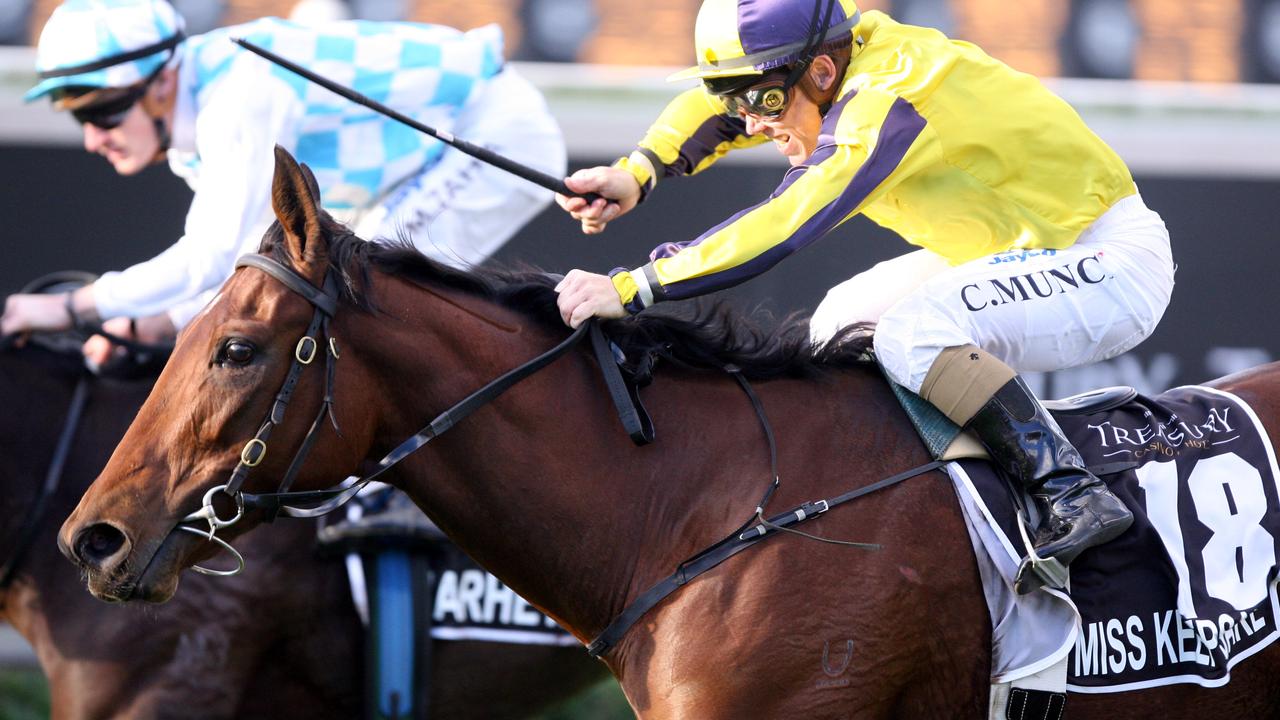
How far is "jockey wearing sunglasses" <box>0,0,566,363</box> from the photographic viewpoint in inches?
140

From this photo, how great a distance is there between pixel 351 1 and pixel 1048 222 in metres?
3.59

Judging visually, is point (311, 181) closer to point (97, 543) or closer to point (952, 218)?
point (97, 543)

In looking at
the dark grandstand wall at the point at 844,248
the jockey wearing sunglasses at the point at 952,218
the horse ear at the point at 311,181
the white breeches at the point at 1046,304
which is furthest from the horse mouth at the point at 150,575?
the dark grandstand wall at the point at 844,248

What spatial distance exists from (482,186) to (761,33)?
1891mm

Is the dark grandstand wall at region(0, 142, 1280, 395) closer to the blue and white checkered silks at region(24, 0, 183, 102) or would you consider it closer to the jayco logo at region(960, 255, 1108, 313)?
the blue and white checkered silks at region(24, 0, 183, 102)

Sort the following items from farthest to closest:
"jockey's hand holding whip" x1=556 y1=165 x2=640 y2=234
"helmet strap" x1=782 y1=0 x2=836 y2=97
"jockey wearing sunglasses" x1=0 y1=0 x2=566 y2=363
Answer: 1. "jockey wearing sunglasses" x1=0 y1=0 x2=566 y2=363
2. "jockey's hand holding whip" x1=556 y1=165 x2=640 y2=234
3. "helmet strap" x1=782 y1=0 x2=836 y2=97

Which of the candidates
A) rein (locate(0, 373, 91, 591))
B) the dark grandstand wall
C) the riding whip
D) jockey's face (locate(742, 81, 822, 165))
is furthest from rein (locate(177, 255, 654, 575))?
the dark grandstand wall

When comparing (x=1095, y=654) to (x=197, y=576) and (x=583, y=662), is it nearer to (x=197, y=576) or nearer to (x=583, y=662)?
(x=583, y=662)

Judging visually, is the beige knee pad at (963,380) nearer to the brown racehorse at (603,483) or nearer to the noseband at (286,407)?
the brown racehorse at (603,483)

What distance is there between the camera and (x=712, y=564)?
2.38 meters

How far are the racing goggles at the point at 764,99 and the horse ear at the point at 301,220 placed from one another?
2.72 feet

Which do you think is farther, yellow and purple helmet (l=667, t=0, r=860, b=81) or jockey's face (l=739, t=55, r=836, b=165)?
jockey's face (l=739, t=55, r=836, b=165)

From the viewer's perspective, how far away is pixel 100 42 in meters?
3.73

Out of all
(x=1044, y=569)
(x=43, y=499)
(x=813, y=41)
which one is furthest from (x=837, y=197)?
(x=43, y=499)
